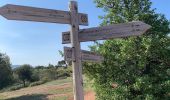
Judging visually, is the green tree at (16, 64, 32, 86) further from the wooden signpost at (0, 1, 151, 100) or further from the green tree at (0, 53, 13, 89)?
the wooden signpost at (0, 1, 151, 100)

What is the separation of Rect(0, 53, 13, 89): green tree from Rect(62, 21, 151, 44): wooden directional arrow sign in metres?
56.8

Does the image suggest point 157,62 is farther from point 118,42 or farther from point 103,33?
point 103,33

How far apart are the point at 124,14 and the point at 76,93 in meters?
6.17

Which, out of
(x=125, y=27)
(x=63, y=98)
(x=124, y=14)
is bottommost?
(x=63, y=98)

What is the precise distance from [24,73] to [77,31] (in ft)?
209

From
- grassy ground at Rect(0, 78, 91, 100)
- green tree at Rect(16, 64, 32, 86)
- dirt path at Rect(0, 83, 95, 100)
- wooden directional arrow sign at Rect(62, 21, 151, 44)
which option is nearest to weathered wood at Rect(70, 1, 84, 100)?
wooden directional arrow sign at Rect(62, 21, 151, 44)

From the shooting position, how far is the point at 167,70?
1330 cm

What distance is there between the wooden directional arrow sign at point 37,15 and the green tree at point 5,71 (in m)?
56.9

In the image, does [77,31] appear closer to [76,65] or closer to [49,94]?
[76,65]

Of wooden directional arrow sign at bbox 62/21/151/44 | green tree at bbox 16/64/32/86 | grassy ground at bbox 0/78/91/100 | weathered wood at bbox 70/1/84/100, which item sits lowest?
grassy ground at bbox 0/78/91/100

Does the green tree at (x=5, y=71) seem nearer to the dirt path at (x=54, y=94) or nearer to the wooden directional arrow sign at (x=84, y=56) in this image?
the dirt path at (x=54, y=94)

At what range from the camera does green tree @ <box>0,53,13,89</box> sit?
64000 mm

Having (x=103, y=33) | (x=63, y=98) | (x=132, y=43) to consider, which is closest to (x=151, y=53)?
(x=132, y=43)

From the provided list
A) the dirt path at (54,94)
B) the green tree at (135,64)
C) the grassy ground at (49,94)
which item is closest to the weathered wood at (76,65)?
the green tree at (135,64)
